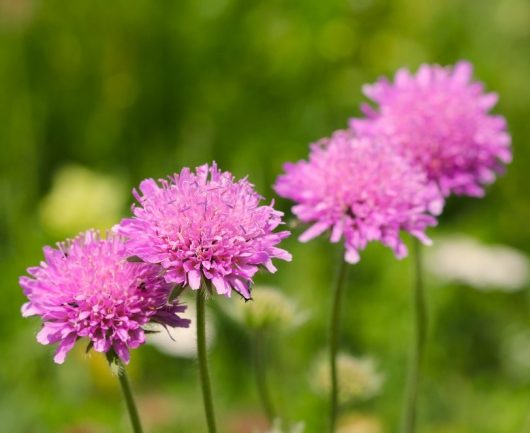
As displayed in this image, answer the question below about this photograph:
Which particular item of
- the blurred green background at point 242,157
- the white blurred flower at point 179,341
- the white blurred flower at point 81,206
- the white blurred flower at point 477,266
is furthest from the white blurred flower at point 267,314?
the white blurred flower at point 81,206

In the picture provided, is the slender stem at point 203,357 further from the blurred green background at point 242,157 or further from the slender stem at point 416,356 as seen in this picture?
the blurred green background at point 242,157

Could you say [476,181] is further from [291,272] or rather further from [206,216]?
[291,272]

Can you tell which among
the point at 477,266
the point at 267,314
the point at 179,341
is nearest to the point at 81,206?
the point at 179,341

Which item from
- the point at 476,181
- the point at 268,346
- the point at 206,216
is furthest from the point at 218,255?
the point at 268,346

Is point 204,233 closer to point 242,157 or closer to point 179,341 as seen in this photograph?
point 179,341

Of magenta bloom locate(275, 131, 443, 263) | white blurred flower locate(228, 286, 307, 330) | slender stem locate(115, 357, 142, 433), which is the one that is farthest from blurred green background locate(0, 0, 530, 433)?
slender stem locate(115, 357, 142, 433)
